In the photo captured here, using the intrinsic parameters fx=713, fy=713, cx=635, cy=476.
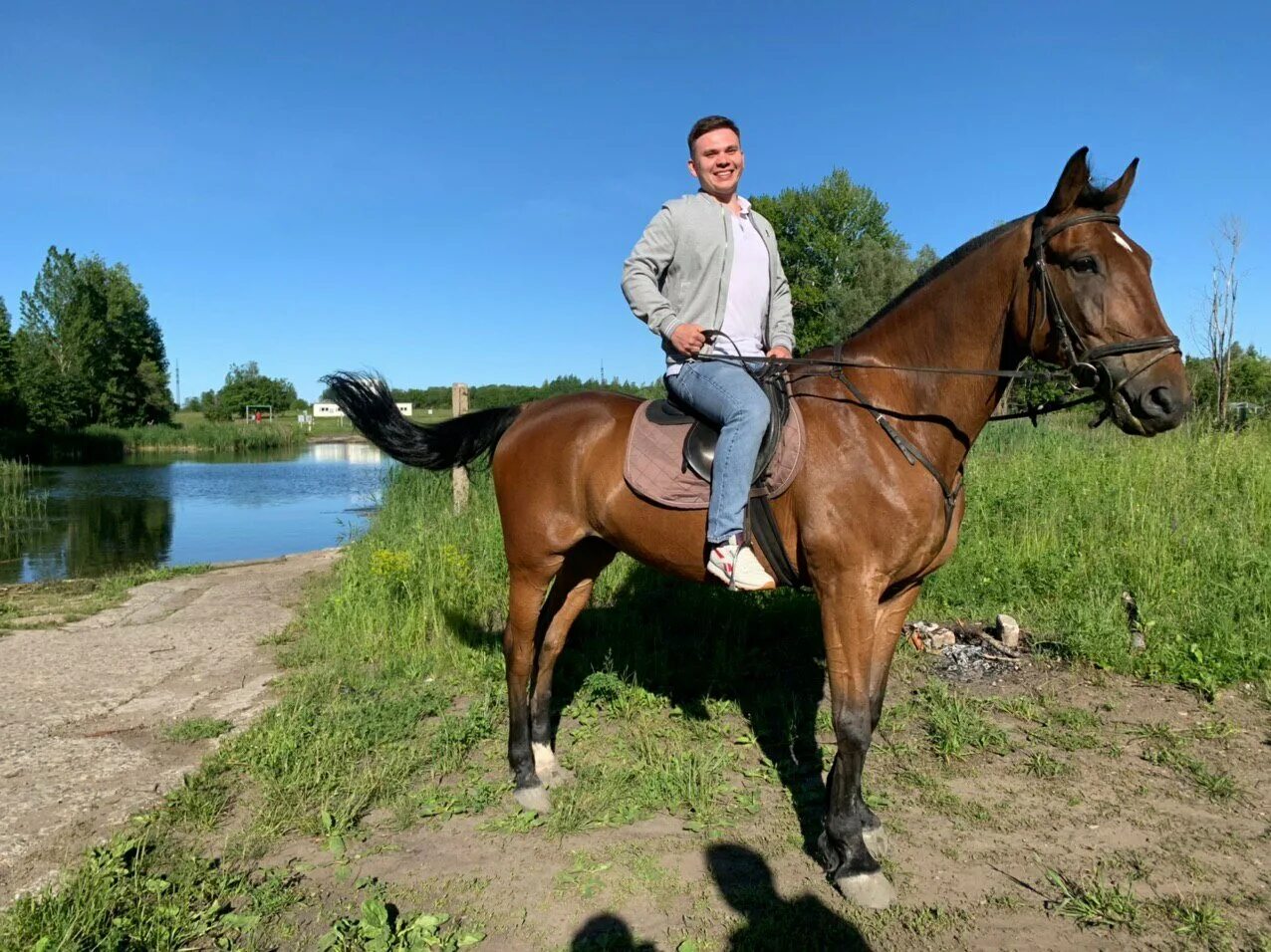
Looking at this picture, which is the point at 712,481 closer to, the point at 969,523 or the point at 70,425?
the point at 969,523

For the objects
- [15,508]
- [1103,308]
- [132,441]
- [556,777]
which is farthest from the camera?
[132,441]

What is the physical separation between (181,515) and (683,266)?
20842 millimetres

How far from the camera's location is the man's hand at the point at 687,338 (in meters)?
3.21

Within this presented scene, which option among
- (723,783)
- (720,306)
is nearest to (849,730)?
(723,783)

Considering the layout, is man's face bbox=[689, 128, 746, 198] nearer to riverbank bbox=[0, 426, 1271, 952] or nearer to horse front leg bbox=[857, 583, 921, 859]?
horse front leg bbox=[857, 583, 921, 859]

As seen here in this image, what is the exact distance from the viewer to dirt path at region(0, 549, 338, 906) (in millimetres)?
3279

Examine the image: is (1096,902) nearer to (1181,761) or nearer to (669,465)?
(1181,761)

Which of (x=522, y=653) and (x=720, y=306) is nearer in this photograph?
(x=720, y=306)

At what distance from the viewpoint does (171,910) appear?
8.39ft

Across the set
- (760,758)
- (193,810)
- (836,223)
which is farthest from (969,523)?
(836,223)

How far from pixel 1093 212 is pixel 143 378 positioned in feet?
206

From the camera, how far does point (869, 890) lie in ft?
9.14

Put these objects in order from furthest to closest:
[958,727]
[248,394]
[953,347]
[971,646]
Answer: [248,394]
[971,646]
[958,727]
[953,347]

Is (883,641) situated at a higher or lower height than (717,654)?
higher
